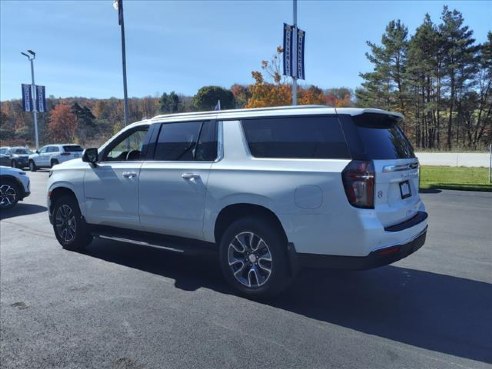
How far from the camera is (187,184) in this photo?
17.0 feet

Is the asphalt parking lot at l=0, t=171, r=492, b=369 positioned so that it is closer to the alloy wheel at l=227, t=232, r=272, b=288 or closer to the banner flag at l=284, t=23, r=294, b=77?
the alloy wheel at l=227, t=232, r=272, b=288

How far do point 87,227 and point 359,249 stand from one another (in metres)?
4.27

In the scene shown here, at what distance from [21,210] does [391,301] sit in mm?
10362

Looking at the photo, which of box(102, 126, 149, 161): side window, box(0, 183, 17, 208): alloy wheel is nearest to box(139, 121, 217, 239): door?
box(102, 126, 149, 161): side window

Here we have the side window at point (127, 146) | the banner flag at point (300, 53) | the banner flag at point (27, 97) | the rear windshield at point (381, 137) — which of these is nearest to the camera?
the rear windshield at point (381, 137)

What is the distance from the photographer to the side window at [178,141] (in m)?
5.35

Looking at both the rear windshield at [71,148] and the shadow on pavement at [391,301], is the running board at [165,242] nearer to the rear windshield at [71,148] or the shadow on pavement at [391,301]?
the shadow on pavement at [391,301]

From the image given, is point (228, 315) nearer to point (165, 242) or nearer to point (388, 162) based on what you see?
point (165, 242)

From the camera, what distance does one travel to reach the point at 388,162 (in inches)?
170

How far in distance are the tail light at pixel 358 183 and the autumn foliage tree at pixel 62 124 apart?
331 ft

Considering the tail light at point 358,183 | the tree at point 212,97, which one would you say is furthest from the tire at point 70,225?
the tree at point 212,97

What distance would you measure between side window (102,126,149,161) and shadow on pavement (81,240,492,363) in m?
1.50

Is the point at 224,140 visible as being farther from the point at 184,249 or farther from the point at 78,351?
the point at 78,351

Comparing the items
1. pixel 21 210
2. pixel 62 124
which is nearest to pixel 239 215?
pixel 21 210
